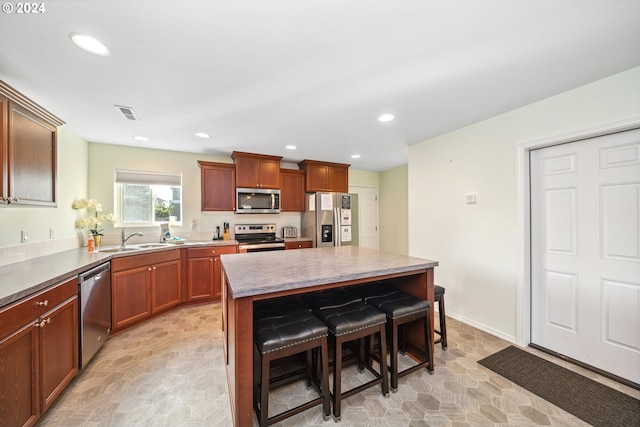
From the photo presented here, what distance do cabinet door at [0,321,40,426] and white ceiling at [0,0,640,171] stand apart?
1.77 meters

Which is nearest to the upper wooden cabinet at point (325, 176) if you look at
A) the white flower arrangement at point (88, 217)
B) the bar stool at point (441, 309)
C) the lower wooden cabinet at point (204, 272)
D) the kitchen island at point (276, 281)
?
the lower wooden cabinet at point (204, 272)

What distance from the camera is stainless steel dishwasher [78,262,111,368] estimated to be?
6.48 feet

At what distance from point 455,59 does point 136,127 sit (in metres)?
3.42

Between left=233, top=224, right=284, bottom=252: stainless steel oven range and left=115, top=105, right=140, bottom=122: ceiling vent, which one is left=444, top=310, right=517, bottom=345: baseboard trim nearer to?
left=233, top=224, right=284, bottom=252: stainless steel oven range

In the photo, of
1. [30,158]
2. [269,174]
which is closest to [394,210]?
[269,174]

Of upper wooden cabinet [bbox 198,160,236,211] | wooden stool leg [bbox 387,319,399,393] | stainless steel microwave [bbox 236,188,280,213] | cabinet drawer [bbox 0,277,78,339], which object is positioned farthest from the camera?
stainless steel microwave [bbox 236,188,280,213]

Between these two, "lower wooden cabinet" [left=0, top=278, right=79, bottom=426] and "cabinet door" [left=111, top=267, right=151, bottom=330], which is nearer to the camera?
"lower wooden cabinet" [left=0, top=278, right=79, bottom=426]

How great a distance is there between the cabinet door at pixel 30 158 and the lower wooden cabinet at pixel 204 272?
165 cm

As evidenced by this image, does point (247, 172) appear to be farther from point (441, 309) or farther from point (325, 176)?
point (441, 309)

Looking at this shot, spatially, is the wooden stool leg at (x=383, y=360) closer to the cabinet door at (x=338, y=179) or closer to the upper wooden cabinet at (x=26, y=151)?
the upper wooden cabinet at (x=26, y=151)

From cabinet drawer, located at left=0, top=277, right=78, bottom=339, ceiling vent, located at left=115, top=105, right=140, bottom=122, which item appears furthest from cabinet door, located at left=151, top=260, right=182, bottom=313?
ceiling vent, located at left=115, top=105, right=140, bottom=122

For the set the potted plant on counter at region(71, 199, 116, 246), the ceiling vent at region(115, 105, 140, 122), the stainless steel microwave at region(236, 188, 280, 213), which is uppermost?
the ceiling vent at region(115, 105, 140, 122)

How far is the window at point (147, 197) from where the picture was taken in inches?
146

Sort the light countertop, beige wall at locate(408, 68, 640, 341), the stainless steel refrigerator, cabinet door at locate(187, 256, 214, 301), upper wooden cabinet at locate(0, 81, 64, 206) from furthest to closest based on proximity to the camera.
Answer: the stainless steel refrigerator → cabinet door at locate(187, 256, 214, 301) → beige wall at locate(408, 68, 640, 341) → upper wooden cabinet at locate(0, 81, 64, 206) → the light countertop
